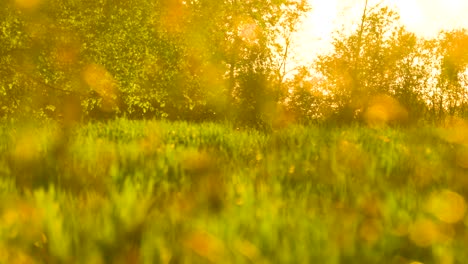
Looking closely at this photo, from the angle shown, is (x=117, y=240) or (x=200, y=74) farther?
(x=200, y=74)

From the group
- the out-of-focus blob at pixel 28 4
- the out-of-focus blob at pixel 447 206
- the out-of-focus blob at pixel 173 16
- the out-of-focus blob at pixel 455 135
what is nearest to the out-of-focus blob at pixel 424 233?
the out-of-focus blob at pixel 447 206

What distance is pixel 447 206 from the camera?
2.54 metres

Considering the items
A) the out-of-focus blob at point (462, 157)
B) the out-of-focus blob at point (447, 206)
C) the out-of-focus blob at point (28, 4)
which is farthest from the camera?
the out-of-focus blob at point (28, 4)

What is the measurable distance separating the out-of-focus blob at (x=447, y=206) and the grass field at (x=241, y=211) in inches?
0.4

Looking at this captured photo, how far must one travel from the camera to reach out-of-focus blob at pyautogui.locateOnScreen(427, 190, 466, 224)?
7.34 feet

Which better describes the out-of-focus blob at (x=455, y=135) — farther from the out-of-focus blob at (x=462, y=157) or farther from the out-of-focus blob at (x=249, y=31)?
the out-of-focus blob at (x=249, y=31)

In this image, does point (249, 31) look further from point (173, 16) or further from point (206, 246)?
point (206, 246)

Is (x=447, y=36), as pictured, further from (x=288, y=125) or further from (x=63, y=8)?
(x=288, y=125)

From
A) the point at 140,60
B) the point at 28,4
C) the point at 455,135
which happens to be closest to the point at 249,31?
the point at 140,60

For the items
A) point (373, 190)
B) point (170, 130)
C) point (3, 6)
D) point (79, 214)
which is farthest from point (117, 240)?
point (3, 6)

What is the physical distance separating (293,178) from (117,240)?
227cm

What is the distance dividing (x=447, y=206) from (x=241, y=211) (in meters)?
1.14

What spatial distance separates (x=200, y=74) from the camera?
2034 centimetres

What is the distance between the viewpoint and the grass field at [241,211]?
1.65 meters
